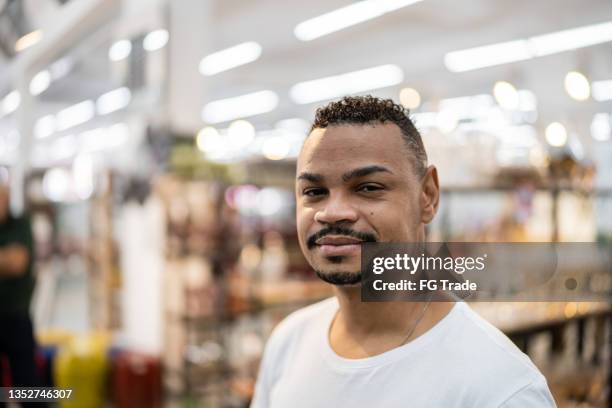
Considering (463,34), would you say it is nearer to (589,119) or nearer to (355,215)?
(589,119)

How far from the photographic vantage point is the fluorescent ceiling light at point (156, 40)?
3.67 meters

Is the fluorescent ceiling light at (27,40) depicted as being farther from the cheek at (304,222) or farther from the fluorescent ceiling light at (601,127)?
the fluorescent ceiling light at (601,127)

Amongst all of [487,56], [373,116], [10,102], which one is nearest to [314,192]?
[373,116]

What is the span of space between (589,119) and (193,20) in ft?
9.93

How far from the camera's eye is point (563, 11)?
582 cm

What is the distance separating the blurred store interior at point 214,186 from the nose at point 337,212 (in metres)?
0.29

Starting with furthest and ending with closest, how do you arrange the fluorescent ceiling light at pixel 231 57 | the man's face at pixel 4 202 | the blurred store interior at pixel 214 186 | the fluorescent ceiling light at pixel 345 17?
the fluorescent ceiling light at pixel 231 57 → the fluorescent ceiling light at pixel 345 17 → the blurred store interior at pixel 214 186 → the man's face at pixel 4 202

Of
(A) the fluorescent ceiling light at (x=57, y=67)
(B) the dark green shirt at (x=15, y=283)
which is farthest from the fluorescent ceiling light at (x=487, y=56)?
(B) the dark green shirt at (x=15, y=283)

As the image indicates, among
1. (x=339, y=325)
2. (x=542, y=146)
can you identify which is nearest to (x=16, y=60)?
(x=339, y=325)

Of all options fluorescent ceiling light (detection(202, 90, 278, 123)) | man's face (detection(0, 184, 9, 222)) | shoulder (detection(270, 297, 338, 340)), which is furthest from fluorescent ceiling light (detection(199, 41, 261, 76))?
shoulder (detection(270, 297, 338, 340))

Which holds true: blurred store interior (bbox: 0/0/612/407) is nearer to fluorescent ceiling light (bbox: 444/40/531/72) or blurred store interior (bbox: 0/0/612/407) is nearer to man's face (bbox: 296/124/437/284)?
man's face (bbox: 296/124/437/284)

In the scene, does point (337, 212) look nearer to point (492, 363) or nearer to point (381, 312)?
point (381, 312)

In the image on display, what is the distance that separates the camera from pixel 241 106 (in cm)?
1161

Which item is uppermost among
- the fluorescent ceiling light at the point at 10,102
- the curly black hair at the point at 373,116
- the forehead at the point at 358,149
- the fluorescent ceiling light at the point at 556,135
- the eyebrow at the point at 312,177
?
the fluorescent ceiling light at the point at 556,135
